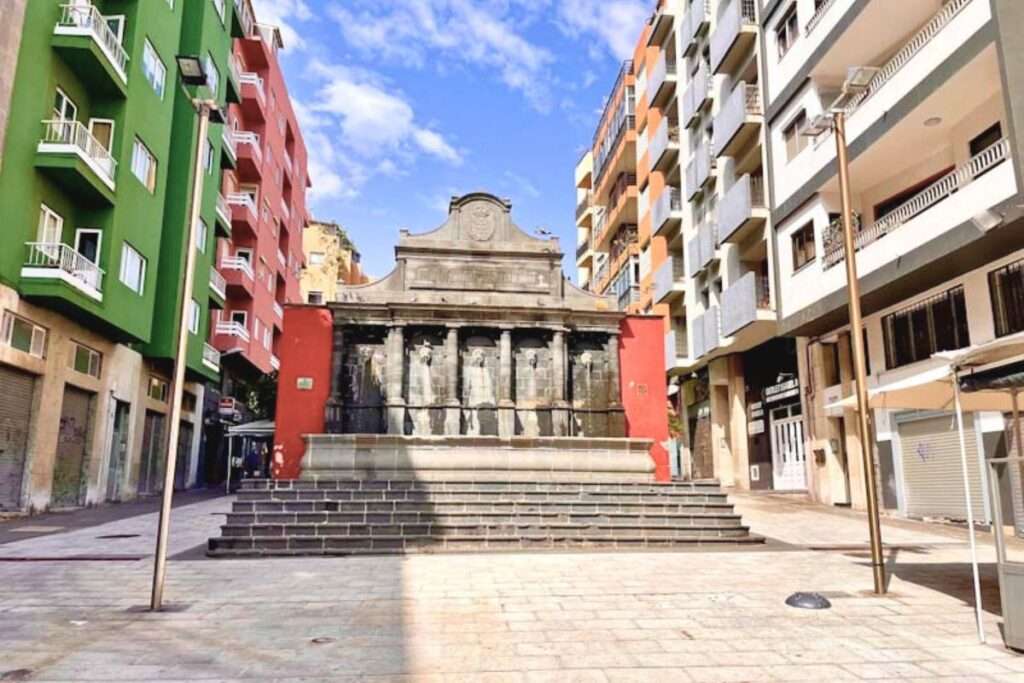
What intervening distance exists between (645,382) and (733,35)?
41.2 feet

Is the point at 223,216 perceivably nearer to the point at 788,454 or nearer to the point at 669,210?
the point at 669,210

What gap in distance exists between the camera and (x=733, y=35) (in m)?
25.0

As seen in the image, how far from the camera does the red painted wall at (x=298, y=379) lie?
21.3 m

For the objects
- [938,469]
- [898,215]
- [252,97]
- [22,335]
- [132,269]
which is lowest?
[938,469]

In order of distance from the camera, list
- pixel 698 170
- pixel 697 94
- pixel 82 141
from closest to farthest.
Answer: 1. pixel 82 141
2. pixel 697 94
3. pixel 698 170

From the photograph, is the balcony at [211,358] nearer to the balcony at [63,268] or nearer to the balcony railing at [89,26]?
the balcony at [63,268]

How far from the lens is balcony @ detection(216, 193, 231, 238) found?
31.8m

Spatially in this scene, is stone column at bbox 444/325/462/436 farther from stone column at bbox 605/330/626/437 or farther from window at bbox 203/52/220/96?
window at bbox 203/52/220/96

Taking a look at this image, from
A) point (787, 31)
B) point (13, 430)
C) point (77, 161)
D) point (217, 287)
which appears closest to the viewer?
point (13, 430)

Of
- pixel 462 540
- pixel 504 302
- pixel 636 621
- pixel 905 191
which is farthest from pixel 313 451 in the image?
pixel 905 191

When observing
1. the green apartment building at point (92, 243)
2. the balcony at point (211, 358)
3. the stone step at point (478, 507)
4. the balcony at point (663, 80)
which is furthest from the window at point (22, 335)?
the balcony at point (663, 80)

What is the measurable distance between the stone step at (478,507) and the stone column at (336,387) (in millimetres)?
7851

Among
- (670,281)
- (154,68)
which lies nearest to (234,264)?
(154,68)

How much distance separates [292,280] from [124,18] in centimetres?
2441
